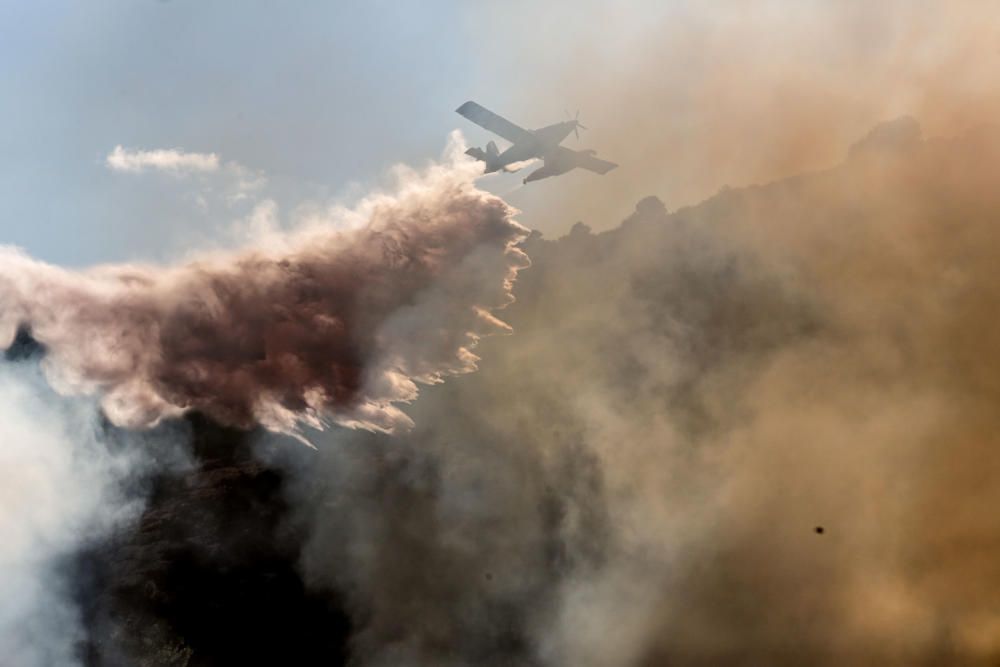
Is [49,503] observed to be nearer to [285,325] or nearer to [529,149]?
[285,325]

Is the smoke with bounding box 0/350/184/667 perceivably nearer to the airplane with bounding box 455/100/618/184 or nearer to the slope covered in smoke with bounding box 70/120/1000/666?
the slope covered in smoke with bounding box 70/120/1000/666

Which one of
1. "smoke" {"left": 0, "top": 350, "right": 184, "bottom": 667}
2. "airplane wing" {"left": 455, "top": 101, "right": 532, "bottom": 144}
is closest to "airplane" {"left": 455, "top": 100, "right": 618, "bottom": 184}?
"airplane wing" {"left": 455, "top": 101, "right": 532, "bottom": 144}

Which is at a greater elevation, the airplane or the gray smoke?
the airplane

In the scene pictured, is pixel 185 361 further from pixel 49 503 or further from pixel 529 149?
pixel 529 149

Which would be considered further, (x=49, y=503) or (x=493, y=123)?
(x=493, y=123)

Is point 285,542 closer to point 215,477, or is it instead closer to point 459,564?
point 215,477

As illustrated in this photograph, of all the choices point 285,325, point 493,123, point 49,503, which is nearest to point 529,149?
point 493,123

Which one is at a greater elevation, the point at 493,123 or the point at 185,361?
the point at 493,123
